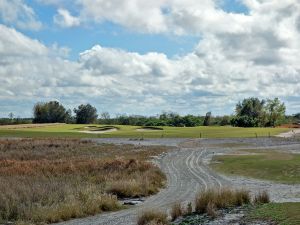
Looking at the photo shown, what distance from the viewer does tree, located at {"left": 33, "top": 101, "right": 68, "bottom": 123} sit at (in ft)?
638

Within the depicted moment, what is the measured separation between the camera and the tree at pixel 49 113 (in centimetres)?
19450

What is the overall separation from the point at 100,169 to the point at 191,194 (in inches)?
507

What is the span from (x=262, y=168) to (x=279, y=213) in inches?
985

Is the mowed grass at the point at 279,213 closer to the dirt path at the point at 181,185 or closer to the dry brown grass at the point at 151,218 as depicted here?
the dry brown grass at the point at 151,218

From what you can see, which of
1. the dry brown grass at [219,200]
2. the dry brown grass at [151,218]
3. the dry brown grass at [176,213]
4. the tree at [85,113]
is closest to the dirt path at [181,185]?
the dry brown grass at [151,218]

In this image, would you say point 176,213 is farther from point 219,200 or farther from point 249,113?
point 249,113

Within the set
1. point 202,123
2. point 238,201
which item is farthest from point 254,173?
point 202,123

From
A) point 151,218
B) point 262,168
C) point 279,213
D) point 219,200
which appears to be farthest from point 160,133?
point 279,213

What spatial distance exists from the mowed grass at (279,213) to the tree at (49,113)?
179 metres

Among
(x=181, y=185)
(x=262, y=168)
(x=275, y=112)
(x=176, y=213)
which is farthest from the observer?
(x=275, y=112)

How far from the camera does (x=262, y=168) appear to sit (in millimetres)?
42000

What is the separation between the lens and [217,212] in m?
19.5

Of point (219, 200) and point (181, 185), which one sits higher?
point (219, 200)

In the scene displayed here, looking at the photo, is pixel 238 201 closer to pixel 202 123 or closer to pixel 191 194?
pixel 191 194
